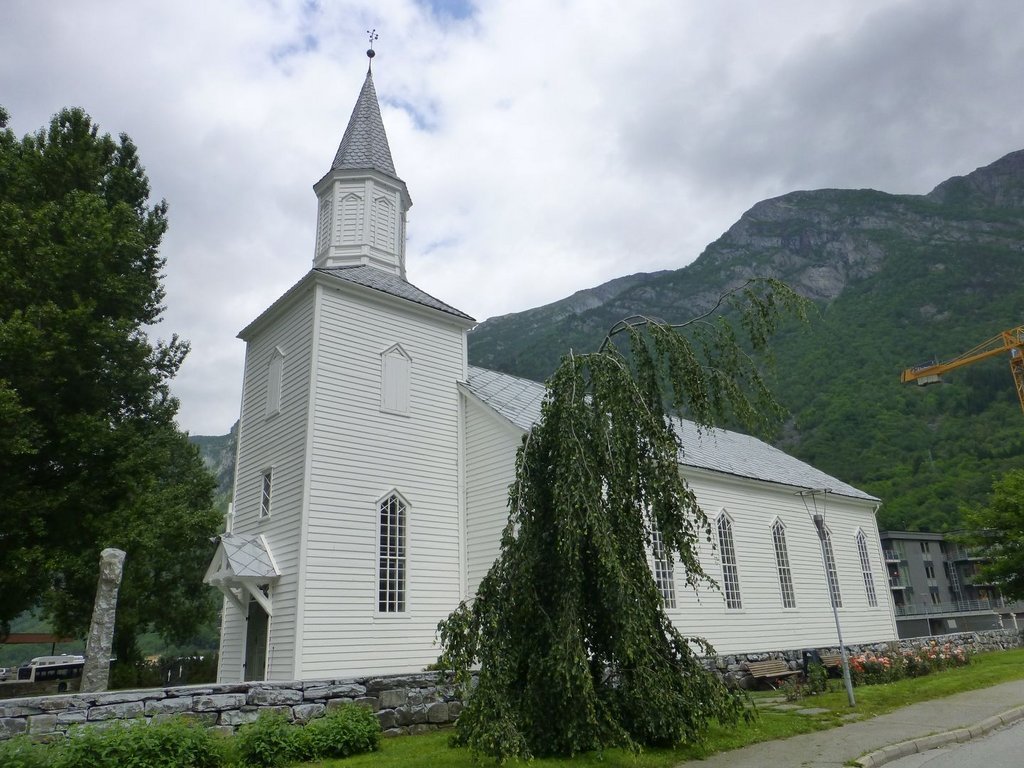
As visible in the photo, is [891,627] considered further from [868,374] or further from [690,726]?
[868,374]

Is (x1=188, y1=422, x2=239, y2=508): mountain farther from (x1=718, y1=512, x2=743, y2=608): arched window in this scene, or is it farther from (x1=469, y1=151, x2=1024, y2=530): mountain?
(x1=718, y1=512, x2=743, y2=608): arched window

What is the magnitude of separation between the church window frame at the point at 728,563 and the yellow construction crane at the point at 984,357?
144 feet

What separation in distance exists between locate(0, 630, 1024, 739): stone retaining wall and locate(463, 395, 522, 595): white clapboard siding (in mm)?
4908

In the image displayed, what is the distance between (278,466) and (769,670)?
43.9 ft

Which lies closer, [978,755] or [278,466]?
[978,755]

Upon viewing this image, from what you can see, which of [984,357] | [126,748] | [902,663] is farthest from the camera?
[984,357]

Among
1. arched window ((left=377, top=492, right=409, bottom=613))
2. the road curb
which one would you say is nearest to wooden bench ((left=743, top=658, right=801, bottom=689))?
the road curb

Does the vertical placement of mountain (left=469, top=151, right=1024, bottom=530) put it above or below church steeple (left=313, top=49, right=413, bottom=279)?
above

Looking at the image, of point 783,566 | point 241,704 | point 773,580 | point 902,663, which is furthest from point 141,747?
point 783,566

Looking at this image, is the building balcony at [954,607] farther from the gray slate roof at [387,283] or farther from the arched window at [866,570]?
the gray slate roof at [387,283]

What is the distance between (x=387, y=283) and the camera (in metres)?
19.3

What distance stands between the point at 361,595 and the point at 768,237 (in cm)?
13032

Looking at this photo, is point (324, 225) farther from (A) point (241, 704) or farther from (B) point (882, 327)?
(B) point (882, 327)

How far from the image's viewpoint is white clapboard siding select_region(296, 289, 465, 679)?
15195 millimetres
